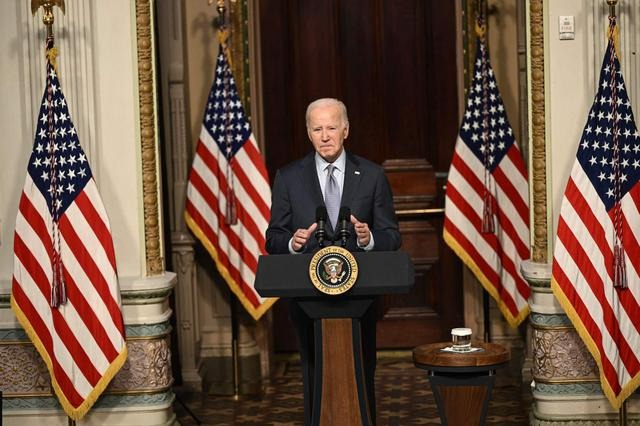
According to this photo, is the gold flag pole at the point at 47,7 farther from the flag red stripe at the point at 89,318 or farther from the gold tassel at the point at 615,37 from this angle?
the gold tassel at the point at 615,37

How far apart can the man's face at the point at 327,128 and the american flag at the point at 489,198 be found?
2832mm

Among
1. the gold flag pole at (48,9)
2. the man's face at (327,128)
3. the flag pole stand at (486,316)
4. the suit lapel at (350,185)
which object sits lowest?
the flag pole stand at (486,316)

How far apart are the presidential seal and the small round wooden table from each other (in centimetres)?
115

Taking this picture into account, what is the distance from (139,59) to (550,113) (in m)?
2.16

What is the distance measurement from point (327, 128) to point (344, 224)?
1.72 feet

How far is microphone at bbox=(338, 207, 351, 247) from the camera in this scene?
4.83m

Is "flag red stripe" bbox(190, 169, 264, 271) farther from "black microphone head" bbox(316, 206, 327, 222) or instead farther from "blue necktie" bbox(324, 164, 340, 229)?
"black microphone head" bbox(316, 206, 327, 222)

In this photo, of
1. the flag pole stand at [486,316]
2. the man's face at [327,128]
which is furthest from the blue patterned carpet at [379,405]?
the man's face at [327,128]

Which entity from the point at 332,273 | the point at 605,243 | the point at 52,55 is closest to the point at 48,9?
the point at 52,55

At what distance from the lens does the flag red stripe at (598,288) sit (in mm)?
6141

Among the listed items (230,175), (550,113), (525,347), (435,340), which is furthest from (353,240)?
(435,340)

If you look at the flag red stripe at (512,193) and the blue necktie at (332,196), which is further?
the flag red stripe at (512,193)

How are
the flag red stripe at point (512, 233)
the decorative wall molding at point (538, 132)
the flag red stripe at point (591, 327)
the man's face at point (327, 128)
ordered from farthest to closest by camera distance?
1. the flag red stripe at point (512, 233)
2. the decorative wall molding at point (538, 132)
3. the flag red stripe at point (591, 327)
4. the man's face at point (327, 128)

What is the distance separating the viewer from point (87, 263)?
6320mm
